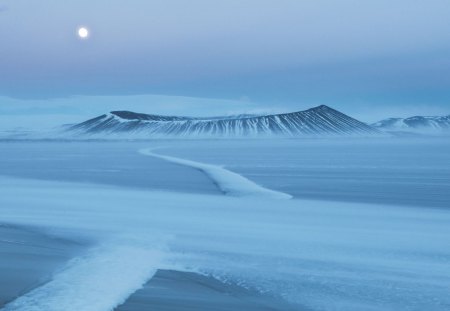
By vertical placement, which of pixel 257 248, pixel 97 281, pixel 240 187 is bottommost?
pixel 97 281

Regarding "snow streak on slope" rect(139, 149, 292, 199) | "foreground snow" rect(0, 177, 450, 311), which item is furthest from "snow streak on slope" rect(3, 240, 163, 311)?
"snow streak on slope" rect(139, 149, 292, 199)

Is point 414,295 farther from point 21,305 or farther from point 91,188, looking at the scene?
point 91,188

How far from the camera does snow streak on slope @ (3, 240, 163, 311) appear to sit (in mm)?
4676

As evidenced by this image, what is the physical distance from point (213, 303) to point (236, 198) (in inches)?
272

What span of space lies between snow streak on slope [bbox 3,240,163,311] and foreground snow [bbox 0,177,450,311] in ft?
0.03

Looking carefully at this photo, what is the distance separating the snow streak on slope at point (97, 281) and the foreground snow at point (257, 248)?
1cm

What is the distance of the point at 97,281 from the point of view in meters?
5.33

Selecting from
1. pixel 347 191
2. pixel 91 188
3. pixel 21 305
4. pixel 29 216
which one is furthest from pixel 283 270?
pixel 91 188

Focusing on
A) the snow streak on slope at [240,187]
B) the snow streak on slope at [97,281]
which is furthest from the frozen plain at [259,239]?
the snow streak on slope at [240,187]

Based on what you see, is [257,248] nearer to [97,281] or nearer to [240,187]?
[97,281]

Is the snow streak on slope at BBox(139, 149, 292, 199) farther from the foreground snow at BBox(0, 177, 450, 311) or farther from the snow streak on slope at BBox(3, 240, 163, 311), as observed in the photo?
the snow streak on slope at BBox(3, 240, 163, 311)

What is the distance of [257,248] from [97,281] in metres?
2.36

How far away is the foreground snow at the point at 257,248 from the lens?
503 cm

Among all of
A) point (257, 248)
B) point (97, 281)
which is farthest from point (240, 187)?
point (97, 281)
